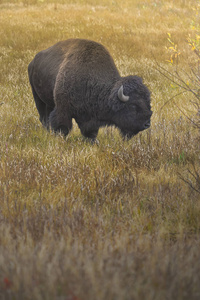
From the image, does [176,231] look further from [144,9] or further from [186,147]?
[144,9]

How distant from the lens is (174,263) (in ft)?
6.93

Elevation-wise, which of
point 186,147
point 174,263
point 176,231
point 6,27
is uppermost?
point 174,263

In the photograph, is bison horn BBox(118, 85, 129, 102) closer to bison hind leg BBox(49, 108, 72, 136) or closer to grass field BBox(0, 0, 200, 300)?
grass field BBox(0, 0, 200, 300)

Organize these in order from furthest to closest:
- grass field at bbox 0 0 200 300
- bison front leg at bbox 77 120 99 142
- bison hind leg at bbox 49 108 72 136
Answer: bison hind leg at bbox 49 108 72 136 < bison front leg at bbox 77 120 99 142 < grass field at bbox 0 0 200 300

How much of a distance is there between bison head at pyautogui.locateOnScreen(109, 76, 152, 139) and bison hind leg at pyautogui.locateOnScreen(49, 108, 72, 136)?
93 centimetres

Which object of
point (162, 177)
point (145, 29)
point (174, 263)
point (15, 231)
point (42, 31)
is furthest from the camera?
point (145, 29)

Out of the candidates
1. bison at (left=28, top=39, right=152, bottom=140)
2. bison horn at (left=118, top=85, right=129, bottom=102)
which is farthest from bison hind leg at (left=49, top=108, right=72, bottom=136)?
bison horn at (left=118, top=85, right=129, bottom=102)

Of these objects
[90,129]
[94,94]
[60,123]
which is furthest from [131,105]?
[60,123]

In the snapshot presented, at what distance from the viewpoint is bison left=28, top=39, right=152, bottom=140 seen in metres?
5.87

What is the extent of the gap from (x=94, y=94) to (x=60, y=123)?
818 mm

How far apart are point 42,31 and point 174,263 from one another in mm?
14689

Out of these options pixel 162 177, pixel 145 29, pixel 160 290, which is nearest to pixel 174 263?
pixel 160 290

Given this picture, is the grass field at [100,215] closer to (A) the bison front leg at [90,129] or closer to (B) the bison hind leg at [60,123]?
(A) the bison front leg at [90,129]

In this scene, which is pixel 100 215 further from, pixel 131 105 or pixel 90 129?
pixel 90 129
